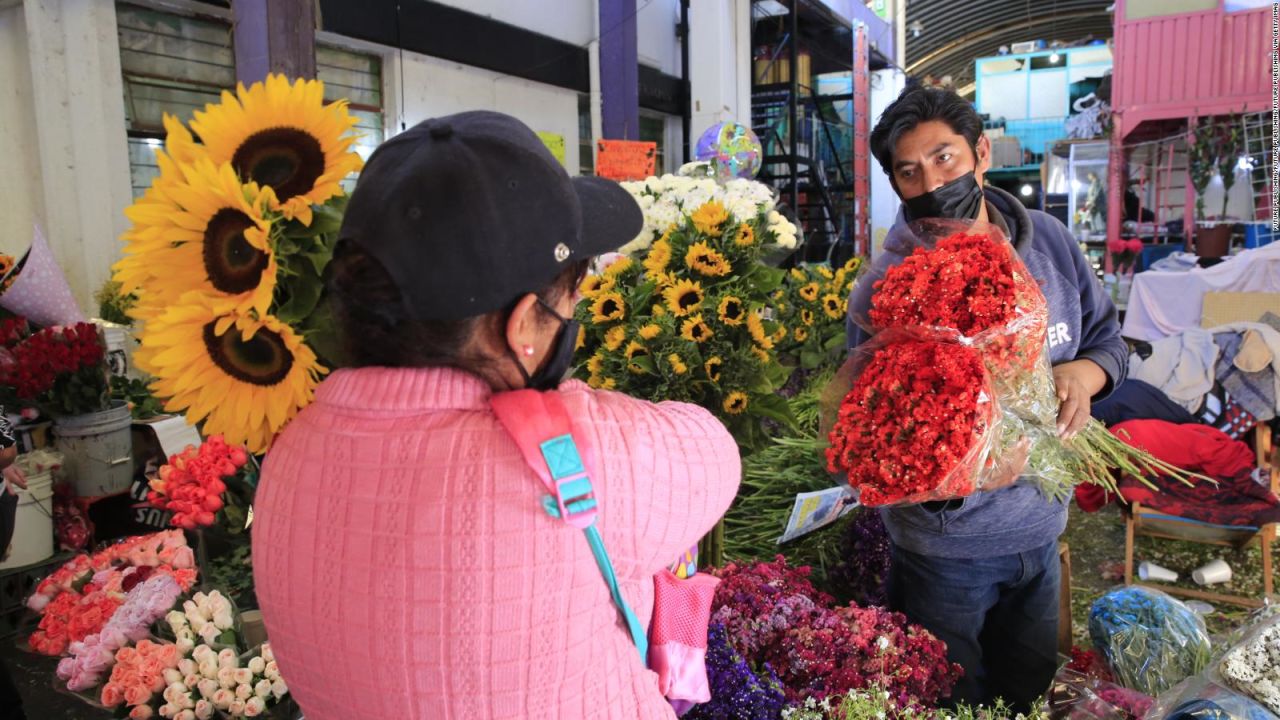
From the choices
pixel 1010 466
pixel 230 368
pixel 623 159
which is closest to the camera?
pixel 230 368

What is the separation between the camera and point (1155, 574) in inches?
150

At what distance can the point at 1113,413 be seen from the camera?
438 cm

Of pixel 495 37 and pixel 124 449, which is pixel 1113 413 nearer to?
pixel 124 449

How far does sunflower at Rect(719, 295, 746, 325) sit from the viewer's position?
1.91m

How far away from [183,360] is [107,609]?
1.47 m

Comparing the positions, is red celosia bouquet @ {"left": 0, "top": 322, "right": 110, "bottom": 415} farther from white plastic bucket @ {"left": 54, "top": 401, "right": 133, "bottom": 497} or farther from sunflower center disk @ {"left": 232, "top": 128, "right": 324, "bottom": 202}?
sunflower center disk @ {"left": 232, "top": 128, "right": 324, "bottom": 202}

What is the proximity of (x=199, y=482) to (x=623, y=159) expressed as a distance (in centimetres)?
424

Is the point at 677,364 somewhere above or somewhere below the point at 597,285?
below

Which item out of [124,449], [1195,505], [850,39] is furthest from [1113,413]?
[850,39]

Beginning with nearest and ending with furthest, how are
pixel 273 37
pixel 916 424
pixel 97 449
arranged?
pixel 916 424
pixel 273 37
pixel 97 449

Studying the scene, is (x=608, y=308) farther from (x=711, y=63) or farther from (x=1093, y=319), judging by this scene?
(x=711, y=63)

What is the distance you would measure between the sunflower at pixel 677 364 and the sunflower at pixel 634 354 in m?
0.07

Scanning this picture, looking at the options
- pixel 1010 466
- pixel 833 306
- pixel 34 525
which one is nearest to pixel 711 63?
pixel 833 306

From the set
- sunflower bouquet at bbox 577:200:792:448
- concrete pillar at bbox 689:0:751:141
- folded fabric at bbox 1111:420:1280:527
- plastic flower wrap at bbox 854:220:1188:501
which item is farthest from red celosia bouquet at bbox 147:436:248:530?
concrete pillar at bbox 689:0:751:141
